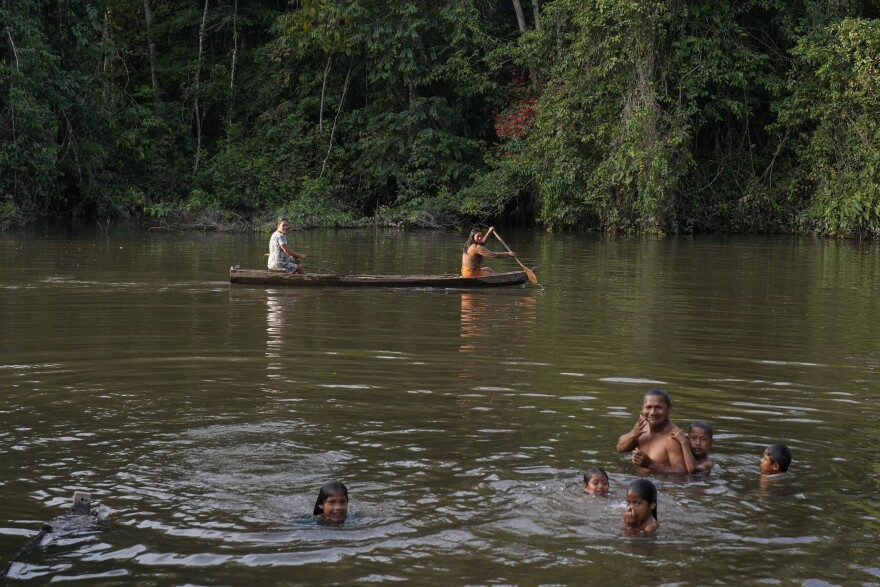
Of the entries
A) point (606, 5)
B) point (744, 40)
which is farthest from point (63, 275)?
point (744, 40)

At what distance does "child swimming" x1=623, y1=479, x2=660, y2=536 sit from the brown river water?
0.09 metres

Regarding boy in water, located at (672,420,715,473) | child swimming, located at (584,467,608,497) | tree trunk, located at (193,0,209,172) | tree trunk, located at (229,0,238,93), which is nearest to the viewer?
child swimming, located at (584,467,608,497)

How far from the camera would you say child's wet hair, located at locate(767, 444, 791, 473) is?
7246 mm

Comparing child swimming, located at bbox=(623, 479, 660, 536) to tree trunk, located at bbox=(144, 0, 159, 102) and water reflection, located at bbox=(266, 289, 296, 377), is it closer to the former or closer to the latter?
water reflection, located at bbox=(266, 289, 296, 377)

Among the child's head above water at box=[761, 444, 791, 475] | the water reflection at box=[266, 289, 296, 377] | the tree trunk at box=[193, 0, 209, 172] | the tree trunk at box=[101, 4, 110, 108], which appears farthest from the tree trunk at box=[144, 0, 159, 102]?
the child's head above water at box=[761, 444, 791, 475]

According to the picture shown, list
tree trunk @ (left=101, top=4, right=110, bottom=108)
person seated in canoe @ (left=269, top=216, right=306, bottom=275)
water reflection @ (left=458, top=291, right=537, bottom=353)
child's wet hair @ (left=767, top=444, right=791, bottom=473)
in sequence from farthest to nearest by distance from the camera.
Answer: tree trunk @ (left=101, top=4, right=110, bottom=108) → person seated in canoe @ (left=269, top=216, right=306, bottom=275) → water reflection @ (left=458, top=291, right=537, bottom=353) → child's wet hair @ (left=767, top=444, right=791, bottom=473)

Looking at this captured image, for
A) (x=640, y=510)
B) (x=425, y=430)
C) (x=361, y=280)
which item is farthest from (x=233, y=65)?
(x=640, y=510)

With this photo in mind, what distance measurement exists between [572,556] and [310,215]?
2950cm

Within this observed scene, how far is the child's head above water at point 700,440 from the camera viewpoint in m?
7.66

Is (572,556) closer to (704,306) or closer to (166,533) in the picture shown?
(166,533)

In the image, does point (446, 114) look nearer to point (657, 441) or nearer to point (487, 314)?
point (487, 314)

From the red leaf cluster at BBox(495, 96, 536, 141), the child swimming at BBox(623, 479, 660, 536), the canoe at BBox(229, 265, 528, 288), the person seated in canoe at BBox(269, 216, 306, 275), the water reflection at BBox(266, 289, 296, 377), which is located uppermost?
the red leaf cluster at BBox(495, 96, 536, 141)

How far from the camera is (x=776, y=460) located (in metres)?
7.25

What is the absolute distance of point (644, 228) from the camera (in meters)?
31.0
